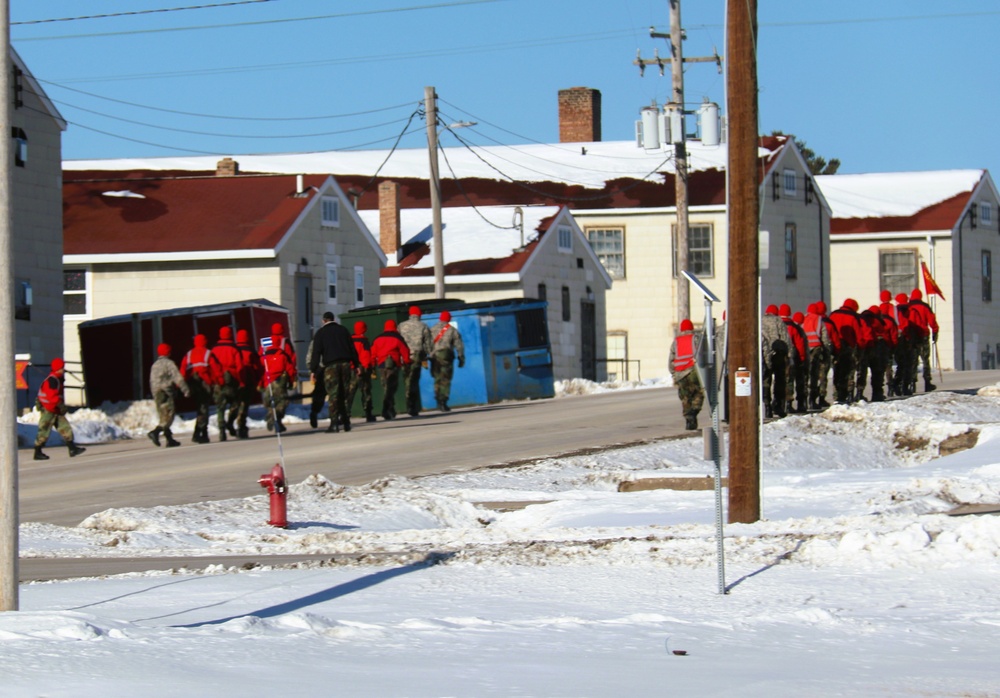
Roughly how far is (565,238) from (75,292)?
14955 millimetres

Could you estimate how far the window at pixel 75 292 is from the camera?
41250 millimetres

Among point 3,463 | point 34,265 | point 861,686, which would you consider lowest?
point 861,686

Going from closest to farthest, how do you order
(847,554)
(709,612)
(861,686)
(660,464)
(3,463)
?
(861,686) < (3,463) < (709,612) < (847,554) < (660,464)

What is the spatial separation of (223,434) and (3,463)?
1696cm

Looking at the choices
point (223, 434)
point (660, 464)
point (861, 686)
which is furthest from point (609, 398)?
point (861, 686)

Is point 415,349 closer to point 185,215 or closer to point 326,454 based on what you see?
point 326,454

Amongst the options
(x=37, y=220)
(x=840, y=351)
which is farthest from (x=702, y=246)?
(x=840, y=351)

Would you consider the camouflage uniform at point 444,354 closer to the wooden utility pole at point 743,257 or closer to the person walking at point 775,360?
the person walking at point 775,360

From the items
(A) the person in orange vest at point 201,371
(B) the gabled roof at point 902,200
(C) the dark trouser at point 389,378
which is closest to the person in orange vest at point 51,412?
(A) the person in orange vest at point 201,371

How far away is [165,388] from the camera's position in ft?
83.8

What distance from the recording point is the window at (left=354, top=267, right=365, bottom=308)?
148 ft

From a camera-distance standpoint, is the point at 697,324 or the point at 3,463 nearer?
the point at 3,463

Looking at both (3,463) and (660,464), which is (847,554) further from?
(660,464)

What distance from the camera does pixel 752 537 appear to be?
13.8m
